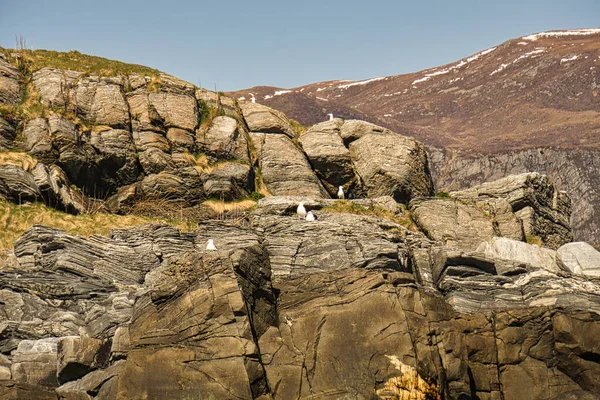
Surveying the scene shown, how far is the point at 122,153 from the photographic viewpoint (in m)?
39.3

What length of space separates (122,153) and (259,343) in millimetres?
21217

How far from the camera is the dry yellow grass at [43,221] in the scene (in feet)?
107

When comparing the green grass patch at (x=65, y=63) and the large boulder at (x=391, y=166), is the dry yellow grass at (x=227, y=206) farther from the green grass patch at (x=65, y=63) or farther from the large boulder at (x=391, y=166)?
the green grass patch at (x=65, y=63)

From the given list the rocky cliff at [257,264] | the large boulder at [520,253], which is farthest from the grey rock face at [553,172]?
the large boulder at [520,253]

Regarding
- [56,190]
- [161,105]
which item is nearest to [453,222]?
[161,105]

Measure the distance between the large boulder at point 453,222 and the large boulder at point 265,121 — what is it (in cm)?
1084

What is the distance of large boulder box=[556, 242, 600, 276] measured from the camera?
31172 millimetres

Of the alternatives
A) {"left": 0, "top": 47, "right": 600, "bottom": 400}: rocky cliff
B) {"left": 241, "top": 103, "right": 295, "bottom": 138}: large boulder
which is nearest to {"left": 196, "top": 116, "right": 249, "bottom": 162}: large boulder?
{"left": 0, "top": 47, "right": 600, "bottom": 400}: rocky cliff

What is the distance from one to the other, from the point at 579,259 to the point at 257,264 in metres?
16.1

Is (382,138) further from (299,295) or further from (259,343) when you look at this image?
(259,343)

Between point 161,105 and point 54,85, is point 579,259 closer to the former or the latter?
point 161,105

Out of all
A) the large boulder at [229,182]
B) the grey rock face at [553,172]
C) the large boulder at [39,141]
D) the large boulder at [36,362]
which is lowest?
the grey rock face at [553,172]

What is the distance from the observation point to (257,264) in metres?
23.8

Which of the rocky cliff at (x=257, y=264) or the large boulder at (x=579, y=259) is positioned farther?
the large boulder at (x=579, y=259)
